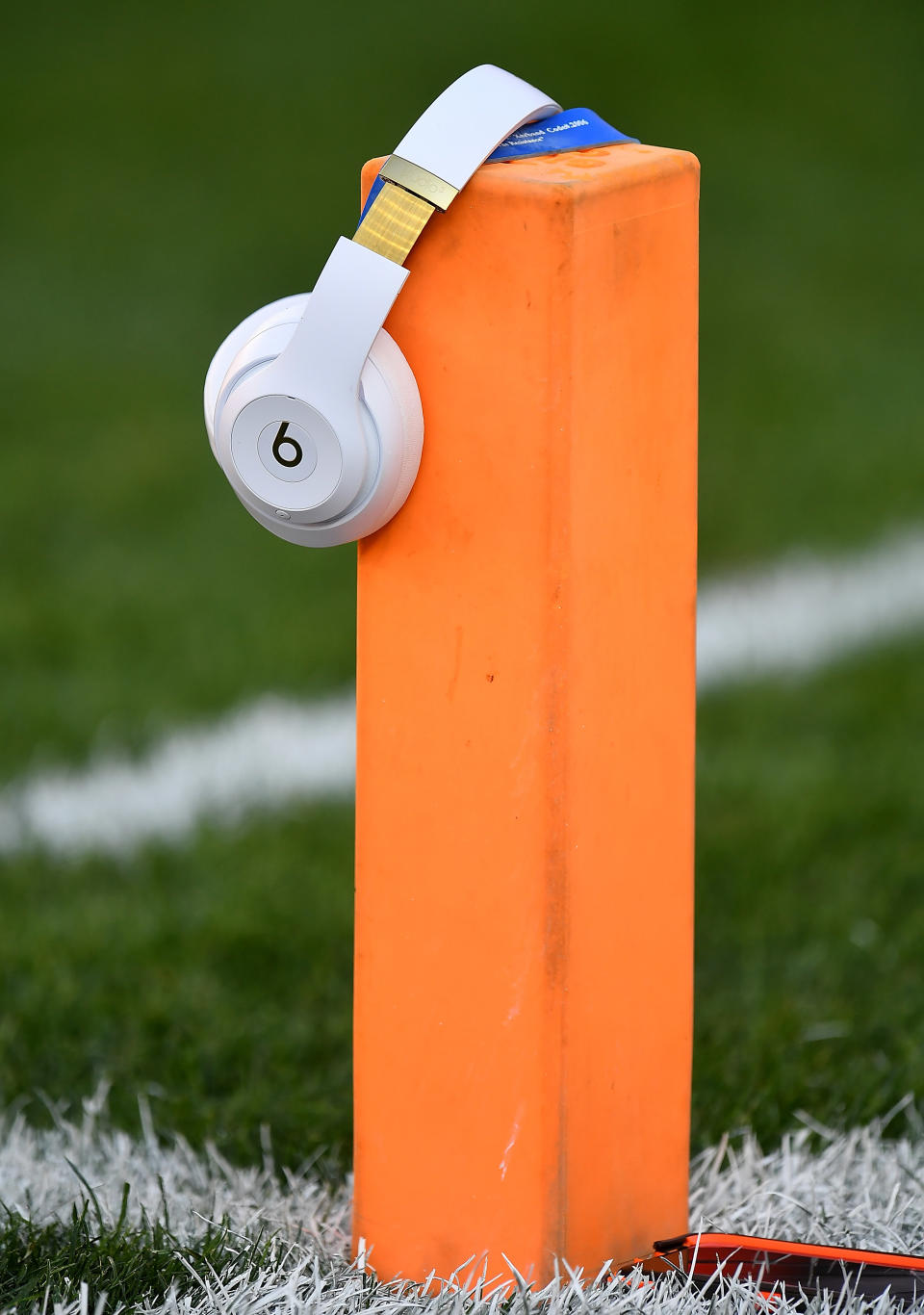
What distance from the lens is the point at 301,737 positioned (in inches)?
130

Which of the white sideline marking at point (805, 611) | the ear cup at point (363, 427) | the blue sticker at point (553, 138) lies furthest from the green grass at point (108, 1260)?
the white sideline marking at point (805, 611)

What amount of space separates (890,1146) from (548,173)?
45.9 inches

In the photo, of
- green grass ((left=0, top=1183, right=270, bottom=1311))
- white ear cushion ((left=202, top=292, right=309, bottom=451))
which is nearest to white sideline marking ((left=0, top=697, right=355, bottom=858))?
green grass ((left=0, top=1183, right=270, bottom=1311))

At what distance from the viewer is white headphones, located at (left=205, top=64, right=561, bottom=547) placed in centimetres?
135

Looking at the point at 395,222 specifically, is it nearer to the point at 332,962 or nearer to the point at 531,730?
the point at 531,730

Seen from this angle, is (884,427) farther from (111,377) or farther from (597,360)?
(597,360)

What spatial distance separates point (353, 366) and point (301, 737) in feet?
6.53

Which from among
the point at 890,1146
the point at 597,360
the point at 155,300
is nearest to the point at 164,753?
the point at 890,1146

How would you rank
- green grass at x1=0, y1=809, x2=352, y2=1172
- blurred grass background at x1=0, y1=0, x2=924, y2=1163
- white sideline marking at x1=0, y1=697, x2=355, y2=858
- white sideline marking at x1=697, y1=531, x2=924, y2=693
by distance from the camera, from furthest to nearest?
white sideline marking at x1=697, y1=531, x2=924, y2=693 → white sideline marking at x1=0, y1=697, x2=355, y2=858 → blurred grass background at x1=0, y1=0, x2=924, y2=1163 → green grass at x1=0, y1=809, x2=352, y2=1172

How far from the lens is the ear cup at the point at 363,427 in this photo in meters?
1.38

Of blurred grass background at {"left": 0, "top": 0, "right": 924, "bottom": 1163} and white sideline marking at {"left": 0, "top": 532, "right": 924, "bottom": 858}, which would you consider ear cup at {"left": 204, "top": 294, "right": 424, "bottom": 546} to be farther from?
white sideline marking at {"left": 0, "top": 532, "right": 924, "bottom": 858}

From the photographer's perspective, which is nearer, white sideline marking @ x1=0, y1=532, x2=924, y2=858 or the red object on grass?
the red object on grass

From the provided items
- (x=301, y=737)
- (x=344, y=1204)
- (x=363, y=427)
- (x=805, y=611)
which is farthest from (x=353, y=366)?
(x=805, y=611)

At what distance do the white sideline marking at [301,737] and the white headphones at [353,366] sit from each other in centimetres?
161
